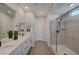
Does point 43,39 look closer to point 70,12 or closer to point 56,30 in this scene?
point 56,30

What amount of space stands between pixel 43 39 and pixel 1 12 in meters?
5.60

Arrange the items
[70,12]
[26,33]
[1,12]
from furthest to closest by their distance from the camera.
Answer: [26,33], [70,12], [1,12]

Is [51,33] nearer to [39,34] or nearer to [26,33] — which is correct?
[26,33]

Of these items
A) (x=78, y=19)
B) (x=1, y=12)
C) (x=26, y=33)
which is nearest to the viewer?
(x=1, y=12)

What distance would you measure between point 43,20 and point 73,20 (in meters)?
3.94

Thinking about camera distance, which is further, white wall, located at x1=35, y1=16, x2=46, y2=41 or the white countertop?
white wall, located at x1=35, y1=16, x2=46, y2=41

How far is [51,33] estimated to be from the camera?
17.3 feet

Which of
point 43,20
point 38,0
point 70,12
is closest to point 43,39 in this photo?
point 43,20

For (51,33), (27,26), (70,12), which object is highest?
(70,12)

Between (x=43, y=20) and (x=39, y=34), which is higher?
(x=43, y=20)

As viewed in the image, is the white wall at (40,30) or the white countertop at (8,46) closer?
the white countertop at (8,46)

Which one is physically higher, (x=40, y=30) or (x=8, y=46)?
(x=40, y=30)

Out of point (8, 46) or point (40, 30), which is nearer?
point (8, 46)

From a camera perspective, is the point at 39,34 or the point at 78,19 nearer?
the point at 78,19
